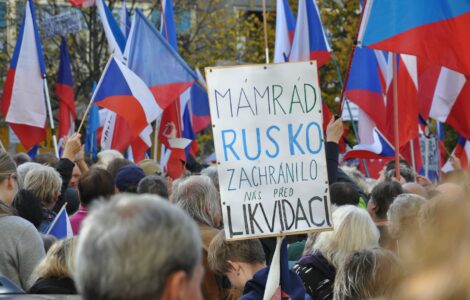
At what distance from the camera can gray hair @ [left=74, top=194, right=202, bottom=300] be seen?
1988mm

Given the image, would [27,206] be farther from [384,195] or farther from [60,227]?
[384,195]

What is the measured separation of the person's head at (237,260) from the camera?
14.1 ft

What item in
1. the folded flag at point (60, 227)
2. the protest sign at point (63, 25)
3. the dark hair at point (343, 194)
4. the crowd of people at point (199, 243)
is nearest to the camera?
the crowd of people at point (199, 243)

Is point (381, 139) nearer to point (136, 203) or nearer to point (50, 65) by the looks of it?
point (136, 203)

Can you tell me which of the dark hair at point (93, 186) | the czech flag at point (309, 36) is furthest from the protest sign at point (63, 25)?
the dark hair at point (93, 186)

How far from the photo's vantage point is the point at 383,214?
22.2 feet

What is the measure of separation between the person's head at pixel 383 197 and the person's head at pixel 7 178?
2803 millimetres

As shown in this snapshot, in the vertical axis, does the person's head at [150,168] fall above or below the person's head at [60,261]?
below

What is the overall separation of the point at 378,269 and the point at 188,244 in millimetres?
2059

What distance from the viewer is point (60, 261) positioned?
4.16 meters

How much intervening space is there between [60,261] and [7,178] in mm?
1125

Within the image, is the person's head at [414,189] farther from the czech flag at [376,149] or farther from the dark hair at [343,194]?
the czech flag at [376,149]

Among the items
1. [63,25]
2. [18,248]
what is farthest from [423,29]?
[63,25]

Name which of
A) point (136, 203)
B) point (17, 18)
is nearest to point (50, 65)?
point (17, 18)
